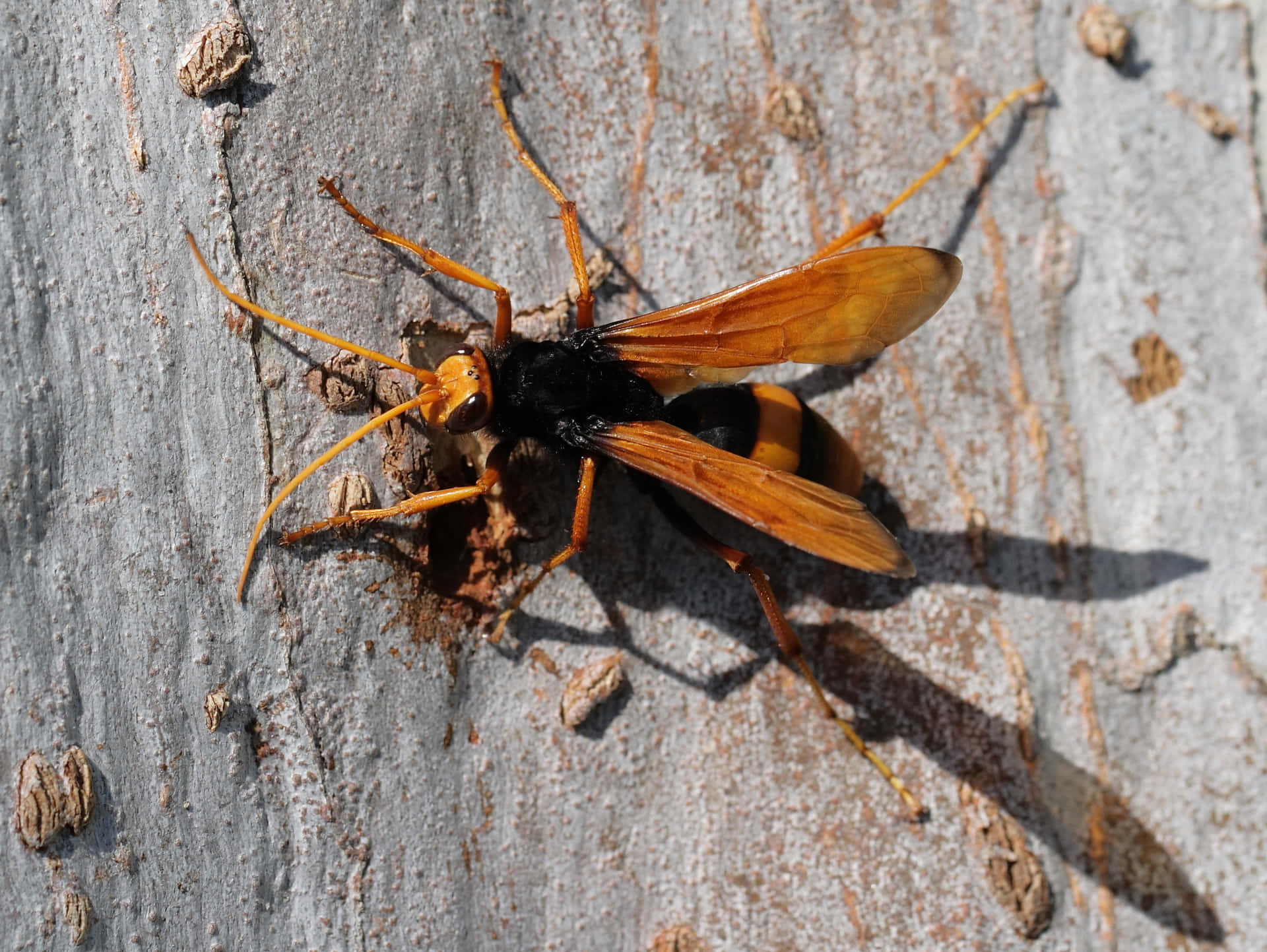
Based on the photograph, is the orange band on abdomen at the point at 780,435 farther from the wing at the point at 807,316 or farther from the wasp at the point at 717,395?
the wing at the point at 807,316

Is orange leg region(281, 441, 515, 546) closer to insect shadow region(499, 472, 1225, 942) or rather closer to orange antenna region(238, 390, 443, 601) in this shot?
orange antenna region(238, 390, 443, 601)

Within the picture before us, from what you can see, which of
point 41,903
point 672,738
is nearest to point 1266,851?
point 672,738

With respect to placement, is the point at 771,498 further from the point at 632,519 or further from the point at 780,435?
the point at 632,519

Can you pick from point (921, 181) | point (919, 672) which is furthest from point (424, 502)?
point (921, 181)

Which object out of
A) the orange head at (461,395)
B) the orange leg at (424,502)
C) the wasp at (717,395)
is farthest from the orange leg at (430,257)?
the orange leg at (424,502)

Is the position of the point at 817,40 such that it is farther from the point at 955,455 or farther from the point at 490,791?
the point at 490,791

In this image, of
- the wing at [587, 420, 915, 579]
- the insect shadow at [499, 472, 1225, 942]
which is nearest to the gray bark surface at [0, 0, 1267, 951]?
the insect shadow at [499, 472, 1225, 942]

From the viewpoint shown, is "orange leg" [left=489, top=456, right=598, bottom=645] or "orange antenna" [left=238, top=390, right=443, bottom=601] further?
"orange leg" [left=489, top=456, right=598, bottom=645]
